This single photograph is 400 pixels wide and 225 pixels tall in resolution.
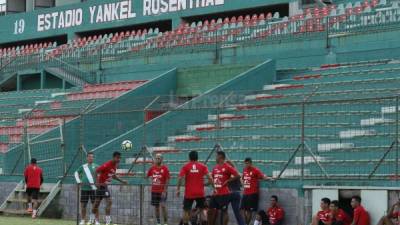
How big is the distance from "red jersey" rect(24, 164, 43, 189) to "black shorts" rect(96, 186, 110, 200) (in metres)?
3.67

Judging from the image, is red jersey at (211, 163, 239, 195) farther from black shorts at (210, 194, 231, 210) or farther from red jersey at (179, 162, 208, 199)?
red jersey at (179, 162, 208, 199)

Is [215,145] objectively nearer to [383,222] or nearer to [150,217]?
[150,217]

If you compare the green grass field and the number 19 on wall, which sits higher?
the number 19 on wall

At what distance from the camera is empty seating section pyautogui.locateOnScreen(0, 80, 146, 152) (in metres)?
27.5

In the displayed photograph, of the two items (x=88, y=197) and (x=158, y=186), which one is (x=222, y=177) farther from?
(x=88, y=197)

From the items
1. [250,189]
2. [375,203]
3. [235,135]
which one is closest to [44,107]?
[235,135]

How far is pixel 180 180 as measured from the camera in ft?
59.8

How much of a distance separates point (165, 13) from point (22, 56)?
5394 millimetres

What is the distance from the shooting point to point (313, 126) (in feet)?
67.8

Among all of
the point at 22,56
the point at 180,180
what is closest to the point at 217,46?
the point at 22,56

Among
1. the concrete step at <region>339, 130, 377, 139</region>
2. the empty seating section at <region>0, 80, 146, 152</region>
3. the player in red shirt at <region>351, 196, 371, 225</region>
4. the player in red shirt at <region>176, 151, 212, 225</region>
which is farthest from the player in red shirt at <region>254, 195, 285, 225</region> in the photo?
the empty seating section at <region>0, 80, 146, 152</region>

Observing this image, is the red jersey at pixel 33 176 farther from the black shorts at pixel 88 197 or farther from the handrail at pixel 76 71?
the handrail at pixel 76 71

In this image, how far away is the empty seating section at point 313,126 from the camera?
763 inches

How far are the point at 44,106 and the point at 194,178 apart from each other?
14.1 m
